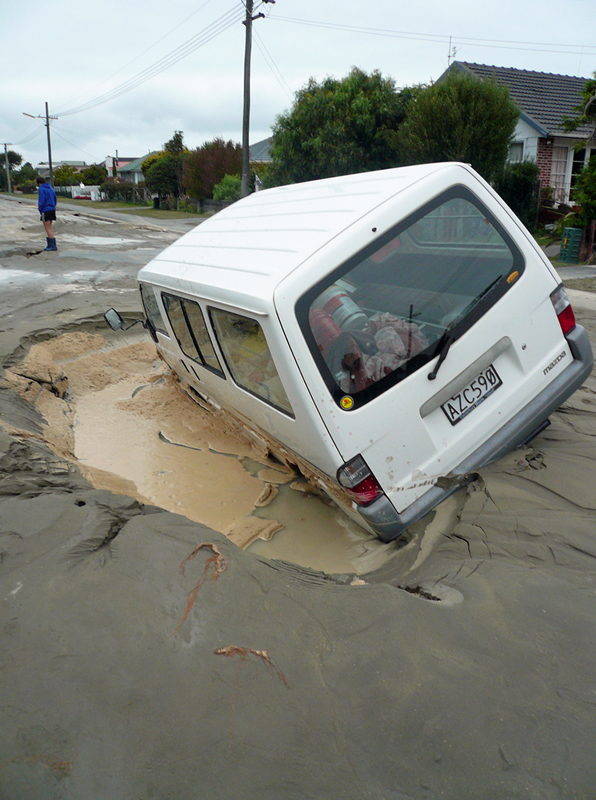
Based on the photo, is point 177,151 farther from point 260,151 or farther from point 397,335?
point 397,335

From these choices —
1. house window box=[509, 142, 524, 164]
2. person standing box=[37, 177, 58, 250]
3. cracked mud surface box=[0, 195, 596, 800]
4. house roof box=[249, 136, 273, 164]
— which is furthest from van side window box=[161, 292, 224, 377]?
house roof box=[249, 136, 273, 164]

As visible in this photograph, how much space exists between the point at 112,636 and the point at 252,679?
54 centimetres

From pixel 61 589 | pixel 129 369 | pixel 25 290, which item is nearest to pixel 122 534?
pixel 61 589

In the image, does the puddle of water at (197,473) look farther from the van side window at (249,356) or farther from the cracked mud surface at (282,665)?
the van side window at (249,356)

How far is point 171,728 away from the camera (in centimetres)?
190

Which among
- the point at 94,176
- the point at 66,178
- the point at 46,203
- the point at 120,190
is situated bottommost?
the point at 46,203

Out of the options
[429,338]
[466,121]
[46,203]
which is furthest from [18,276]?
[466,121]

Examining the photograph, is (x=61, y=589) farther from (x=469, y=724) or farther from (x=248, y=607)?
(x=469, y=724)

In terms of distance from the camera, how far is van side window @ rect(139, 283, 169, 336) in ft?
18.6

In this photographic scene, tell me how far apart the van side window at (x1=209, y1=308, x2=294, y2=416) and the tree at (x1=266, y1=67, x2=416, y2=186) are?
17.6 metres

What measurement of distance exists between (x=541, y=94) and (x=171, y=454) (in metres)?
23.2

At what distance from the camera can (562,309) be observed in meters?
3.70

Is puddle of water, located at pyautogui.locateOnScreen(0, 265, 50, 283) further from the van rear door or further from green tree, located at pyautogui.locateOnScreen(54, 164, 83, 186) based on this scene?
green tree, located at pyautogui.locateOnScreen(54, 164, 83, 186)

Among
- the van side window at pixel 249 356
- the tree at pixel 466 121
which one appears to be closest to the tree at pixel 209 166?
the tree at pixel 466 121
